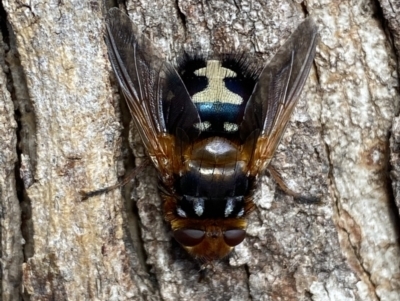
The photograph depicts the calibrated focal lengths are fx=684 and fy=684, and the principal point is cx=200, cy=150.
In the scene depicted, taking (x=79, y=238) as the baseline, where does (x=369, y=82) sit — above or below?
above

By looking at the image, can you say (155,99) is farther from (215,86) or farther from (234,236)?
(234,236)

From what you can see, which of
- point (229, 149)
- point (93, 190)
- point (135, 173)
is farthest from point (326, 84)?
point (93, 190)

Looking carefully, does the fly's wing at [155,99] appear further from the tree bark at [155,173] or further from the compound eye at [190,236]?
the compound eye at [190,236]

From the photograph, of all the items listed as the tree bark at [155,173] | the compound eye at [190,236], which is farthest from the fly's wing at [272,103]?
the compound eye at [190,236]

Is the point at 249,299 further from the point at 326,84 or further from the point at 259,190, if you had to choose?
the point at 326,84

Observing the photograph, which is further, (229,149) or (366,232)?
(366,232)

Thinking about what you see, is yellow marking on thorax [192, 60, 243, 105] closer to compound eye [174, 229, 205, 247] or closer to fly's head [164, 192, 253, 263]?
fly's head [164, 192, 253, 263]

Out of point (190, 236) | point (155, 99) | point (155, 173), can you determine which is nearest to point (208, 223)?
point (190, 236)
